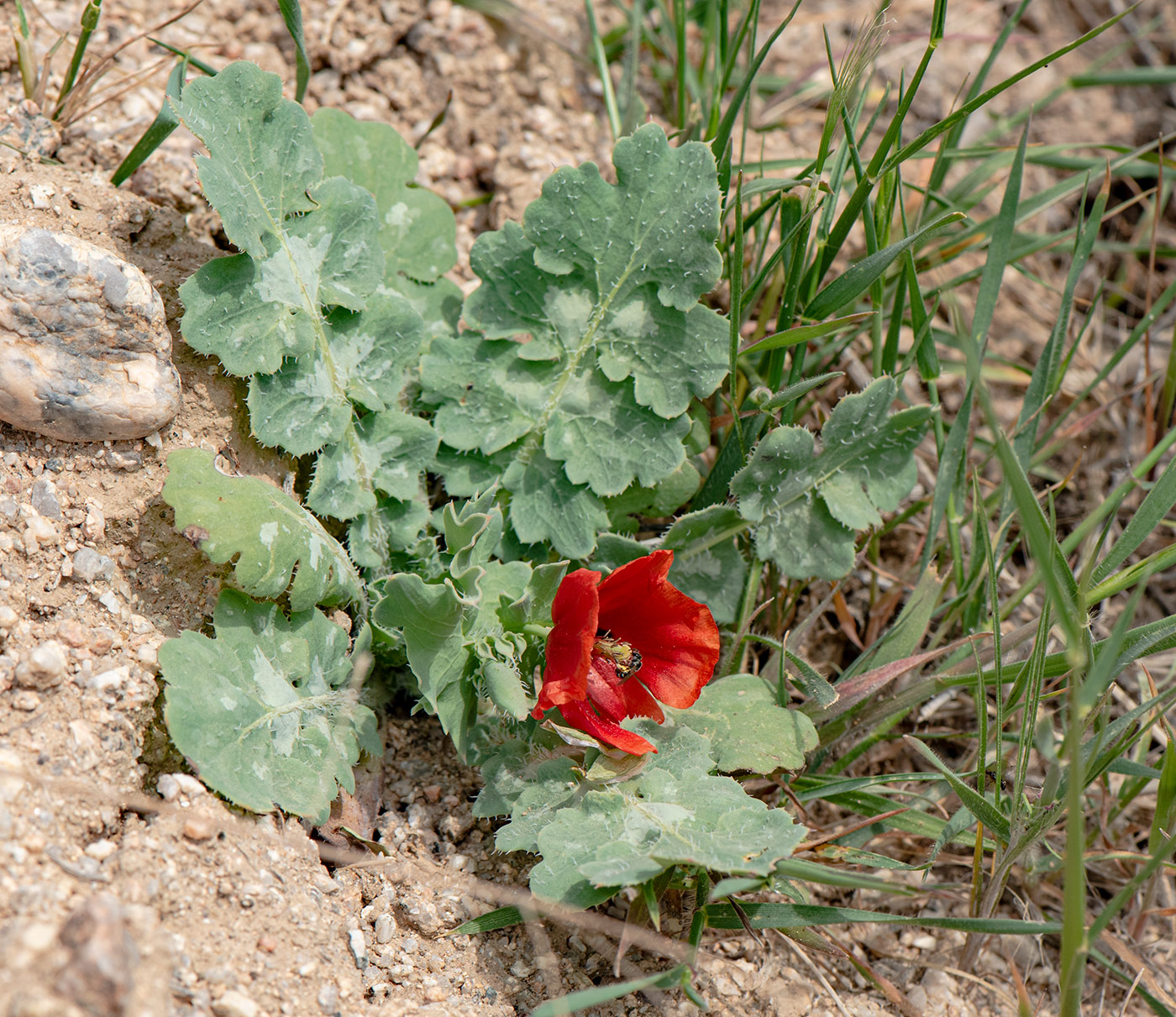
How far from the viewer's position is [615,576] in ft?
6.88

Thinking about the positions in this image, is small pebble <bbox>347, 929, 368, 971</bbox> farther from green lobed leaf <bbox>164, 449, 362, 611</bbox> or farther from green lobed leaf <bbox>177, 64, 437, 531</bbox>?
green lobed leaf <bbox>177, 64, 437, 531</bbox>

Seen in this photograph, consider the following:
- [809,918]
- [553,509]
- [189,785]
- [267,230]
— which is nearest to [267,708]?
[189,785]

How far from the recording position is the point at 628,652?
7.27ft

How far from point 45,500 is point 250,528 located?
1.44 ft

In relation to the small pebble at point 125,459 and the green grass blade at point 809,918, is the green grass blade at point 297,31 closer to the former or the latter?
the small pebble at point 125,459

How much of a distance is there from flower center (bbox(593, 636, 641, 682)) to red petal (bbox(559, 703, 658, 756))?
0.45 ft

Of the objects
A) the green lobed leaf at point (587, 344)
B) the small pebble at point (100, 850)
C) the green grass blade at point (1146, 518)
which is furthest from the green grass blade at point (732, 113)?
the small pebble at point (100, 850)

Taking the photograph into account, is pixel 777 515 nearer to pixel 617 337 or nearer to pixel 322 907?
pixel 617 337

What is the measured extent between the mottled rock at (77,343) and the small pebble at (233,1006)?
1156mm

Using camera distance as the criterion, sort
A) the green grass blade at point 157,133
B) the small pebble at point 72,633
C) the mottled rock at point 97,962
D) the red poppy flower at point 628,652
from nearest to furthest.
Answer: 1. the mottled rock at point 97,962
2. the small pebble at point 72,633
3. the red poppy flower at point 628,652
4. the green grass blade at point 157,133

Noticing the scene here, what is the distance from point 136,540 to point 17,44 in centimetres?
138

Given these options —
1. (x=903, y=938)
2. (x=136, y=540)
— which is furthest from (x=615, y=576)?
(x=903, y=938)

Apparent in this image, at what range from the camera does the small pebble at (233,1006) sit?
5.37 ft

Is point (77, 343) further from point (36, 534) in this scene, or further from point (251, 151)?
point (251, 151)
